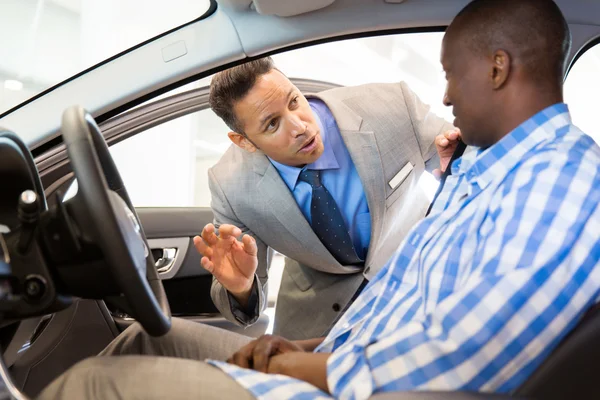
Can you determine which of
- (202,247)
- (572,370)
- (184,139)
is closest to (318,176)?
(202,247)

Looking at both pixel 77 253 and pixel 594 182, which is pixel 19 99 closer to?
pixel 77 253

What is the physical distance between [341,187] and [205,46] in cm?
62

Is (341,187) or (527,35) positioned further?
(341,187)

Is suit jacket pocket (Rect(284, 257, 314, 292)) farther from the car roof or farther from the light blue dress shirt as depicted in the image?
the car roof

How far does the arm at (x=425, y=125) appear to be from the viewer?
6.15 feet

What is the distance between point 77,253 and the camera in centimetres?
109

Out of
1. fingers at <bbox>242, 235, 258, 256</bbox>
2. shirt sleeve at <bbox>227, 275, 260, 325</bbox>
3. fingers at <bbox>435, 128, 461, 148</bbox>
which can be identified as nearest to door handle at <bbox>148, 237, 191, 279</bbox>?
shirt sleeve at <bbox>227, 275, 260, 325</bbox>

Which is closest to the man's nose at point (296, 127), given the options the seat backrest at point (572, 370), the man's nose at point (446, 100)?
the man's nose at point (446, 100)

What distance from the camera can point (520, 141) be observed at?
1.05 meters

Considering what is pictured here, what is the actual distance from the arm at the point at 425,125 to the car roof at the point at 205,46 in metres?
0.47

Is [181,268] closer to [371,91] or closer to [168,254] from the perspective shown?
[168,254]

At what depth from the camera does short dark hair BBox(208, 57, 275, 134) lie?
5.71ft

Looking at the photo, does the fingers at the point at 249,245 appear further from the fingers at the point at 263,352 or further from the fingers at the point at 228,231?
the fingers at the point at 263,352

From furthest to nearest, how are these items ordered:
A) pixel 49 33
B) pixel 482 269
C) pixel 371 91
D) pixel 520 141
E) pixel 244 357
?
pixel 49 33 < pixel 371 91 < pixel 244 357 < pixel 520 141 < pixel 482 269
